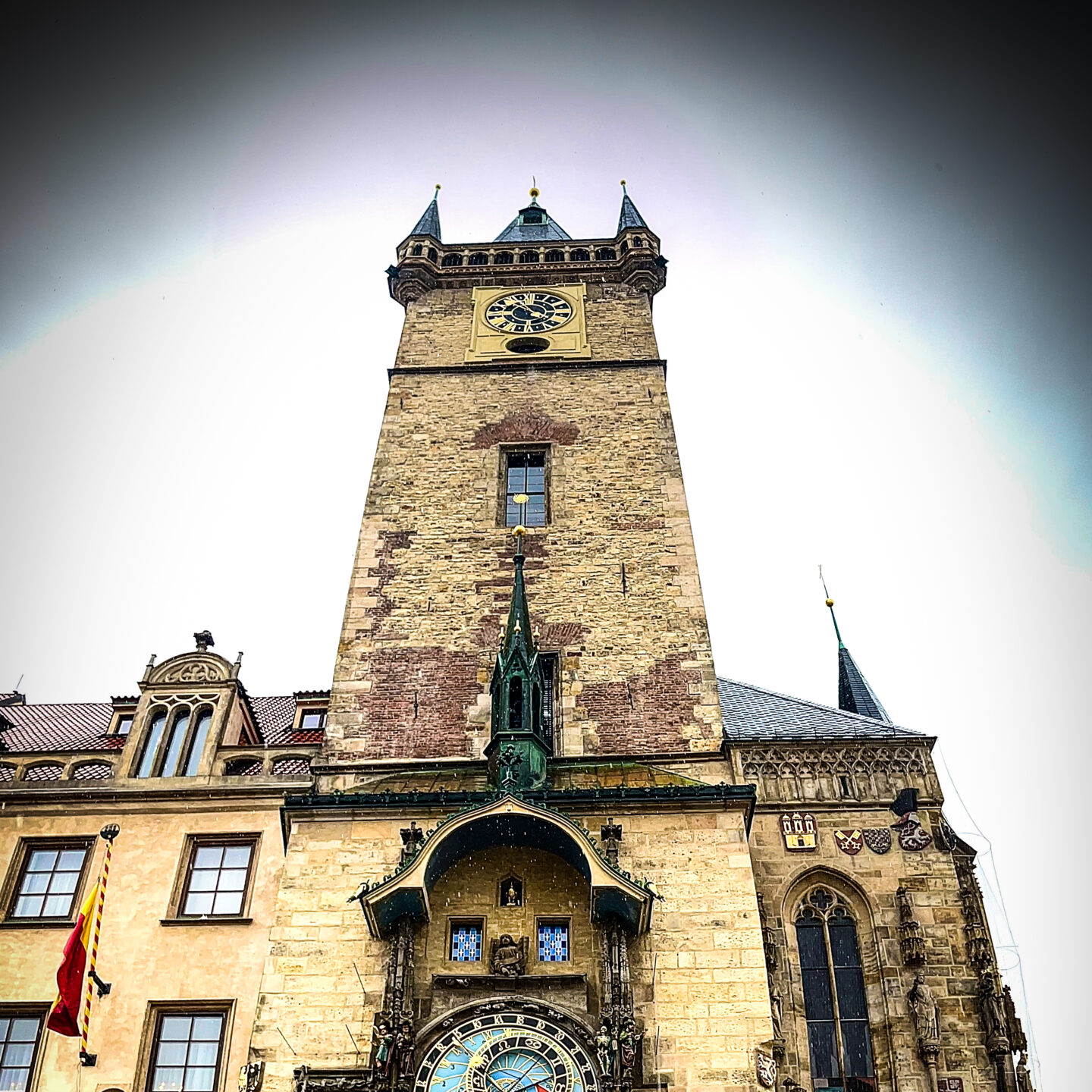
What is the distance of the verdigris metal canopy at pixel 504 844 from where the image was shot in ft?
42.8

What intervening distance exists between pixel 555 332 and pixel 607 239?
12.8ft

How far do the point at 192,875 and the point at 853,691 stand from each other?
35.8 ft

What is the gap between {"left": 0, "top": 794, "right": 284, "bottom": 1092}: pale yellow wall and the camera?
14.0m

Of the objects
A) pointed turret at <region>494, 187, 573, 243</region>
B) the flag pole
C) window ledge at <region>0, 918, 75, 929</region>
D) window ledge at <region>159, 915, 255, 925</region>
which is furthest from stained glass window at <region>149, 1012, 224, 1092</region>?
pointed turret at <region>494, 187, 573, 243</region>

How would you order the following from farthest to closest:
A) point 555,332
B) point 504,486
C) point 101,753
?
1. point 555,332
2. point 504,486
3. point 101,753

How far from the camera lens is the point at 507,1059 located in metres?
12.3

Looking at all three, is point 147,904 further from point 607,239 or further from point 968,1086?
point 607,239

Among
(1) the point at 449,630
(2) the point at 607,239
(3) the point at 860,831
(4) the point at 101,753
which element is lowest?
(3) the point at 860,831

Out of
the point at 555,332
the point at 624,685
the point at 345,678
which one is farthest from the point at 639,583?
the point at 555,332

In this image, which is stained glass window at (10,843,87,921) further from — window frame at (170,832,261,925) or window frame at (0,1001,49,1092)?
window frame at (170,832,261,925)

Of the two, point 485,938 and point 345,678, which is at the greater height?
point 345,678

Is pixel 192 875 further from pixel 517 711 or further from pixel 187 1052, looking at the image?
pixel 517 711

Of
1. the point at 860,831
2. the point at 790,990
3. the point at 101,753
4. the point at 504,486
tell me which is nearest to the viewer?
the point at 790,990

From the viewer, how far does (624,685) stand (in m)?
16.8
